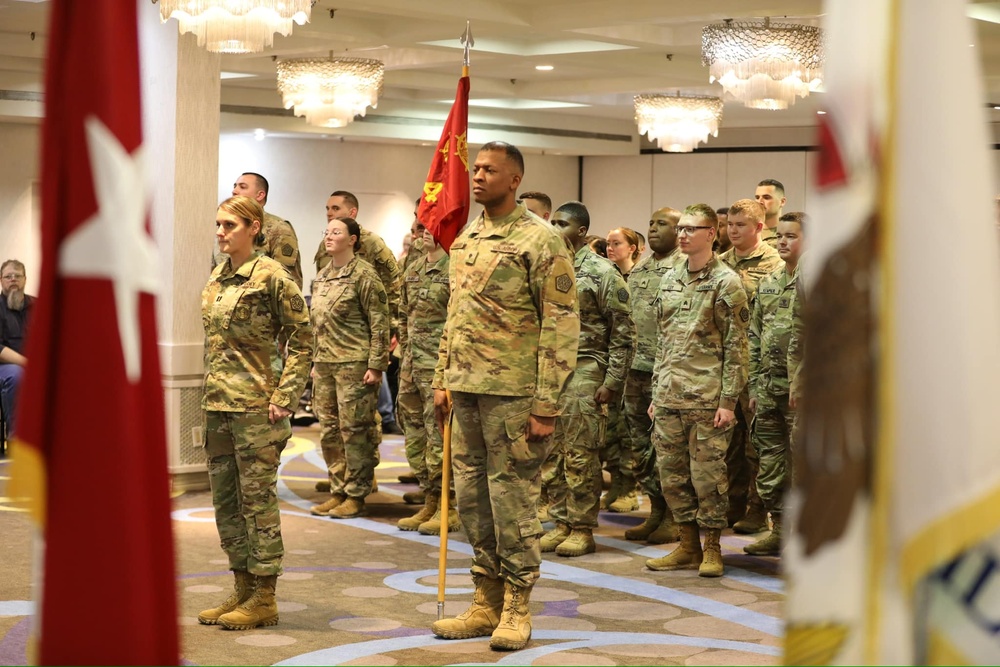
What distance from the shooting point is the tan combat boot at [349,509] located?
6.96 metres

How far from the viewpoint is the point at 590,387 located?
20.9 feet

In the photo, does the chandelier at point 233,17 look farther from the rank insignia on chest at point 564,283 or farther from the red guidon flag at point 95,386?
the red guidon flag at point 95,386

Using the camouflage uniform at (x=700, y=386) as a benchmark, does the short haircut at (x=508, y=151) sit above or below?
above

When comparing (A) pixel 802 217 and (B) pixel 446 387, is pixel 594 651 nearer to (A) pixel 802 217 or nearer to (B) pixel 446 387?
(B) pixel 446 387

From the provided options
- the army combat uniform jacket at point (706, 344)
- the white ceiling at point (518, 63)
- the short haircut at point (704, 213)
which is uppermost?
the white ceiling at point (518, 63)

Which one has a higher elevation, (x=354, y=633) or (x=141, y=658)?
(x=141, y=658)

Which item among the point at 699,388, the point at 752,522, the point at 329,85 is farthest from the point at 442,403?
the point at 329,85

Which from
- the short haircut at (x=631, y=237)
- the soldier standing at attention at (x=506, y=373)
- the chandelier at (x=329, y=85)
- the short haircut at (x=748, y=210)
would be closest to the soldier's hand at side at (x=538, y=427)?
the soldier standing at attention at (x=506, y=373)

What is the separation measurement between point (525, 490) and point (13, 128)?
11183 mm

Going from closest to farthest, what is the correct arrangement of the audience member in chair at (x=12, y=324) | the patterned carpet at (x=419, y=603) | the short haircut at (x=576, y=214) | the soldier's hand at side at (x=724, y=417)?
the patterned carpet at (x=419, y=603)
the soldier's hand at side at (x=724, y=417)
the short haircut at (x=576, y=214)
the audience member in chair at (x=12, y=324)

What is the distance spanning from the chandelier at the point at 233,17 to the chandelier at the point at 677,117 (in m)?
5.98

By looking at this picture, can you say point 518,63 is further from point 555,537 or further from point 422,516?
point 555,537

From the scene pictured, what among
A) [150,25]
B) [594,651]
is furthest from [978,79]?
[150,25]

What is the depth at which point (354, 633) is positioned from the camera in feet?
14.7
